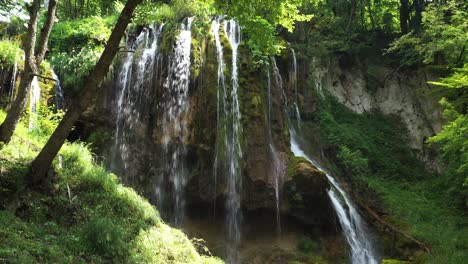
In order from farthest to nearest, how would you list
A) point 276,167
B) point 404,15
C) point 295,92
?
point 404,15, point 295,92, point 276,167

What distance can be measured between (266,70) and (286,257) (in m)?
6.55

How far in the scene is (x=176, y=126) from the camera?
41.3 feet

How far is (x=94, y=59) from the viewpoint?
46.5 ft

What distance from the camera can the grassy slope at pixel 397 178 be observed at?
40.4ft

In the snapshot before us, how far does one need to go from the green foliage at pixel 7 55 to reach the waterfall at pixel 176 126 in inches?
176

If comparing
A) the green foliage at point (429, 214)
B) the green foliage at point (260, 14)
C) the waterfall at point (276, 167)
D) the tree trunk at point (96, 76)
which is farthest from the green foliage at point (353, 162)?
the tree trunk at point (96, 76)

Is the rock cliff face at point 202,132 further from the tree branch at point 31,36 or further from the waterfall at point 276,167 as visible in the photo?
the tree branch at point 31,36

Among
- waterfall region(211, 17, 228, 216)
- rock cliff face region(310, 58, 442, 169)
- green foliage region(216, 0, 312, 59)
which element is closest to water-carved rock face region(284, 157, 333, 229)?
waterfall region(211, 17, 228, 216)

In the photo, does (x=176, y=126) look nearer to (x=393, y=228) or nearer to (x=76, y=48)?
(x=76, y=48)

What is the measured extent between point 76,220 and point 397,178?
1409 cm

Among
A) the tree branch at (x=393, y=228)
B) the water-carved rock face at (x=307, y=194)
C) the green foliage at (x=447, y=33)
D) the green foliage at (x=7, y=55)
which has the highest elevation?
Result: the green foliage at (x=447, y=33)

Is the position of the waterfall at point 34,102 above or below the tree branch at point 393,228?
above

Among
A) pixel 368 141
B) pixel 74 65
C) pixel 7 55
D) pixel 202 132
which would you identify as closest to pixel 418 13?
pixel 368 141

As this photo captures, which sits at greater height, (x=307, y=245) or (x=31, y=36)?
(x=31, y=36)
